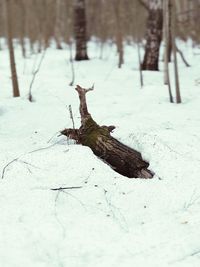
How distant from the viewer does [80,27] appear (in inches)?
347

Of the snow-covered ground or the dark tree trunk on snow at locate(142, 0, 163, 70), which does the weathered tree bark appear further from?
the dark tree trunk on snow at locate(142, 0, 163, 70)

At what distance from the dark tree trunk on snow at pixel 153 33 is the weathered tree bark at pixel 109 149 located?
420 cm

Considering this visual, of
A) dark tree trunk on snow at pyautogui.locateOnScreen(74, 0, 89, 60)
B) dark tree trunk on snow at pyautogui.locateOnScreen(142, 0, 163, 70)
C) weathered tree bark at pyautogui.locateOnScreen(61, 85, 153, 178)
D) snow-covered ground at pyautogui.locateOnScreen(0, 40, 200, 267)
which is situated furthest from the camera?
dark tree trunk on snow at pyautogui.locateOnScreen(74, 0, 89, 60)

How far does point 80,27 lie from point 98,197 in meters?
6.49

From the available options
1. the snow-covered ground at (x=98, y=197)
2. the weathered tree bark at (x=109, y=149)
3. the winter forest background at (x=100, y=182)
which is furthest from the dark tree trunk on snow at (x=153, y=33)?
the weathered tree bark at (x=109, y=149)

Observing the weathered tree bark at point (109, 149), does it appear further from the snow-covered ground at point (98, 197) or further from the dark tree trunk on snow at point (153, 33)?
the dark tree trunk on snow at point (153, 33)

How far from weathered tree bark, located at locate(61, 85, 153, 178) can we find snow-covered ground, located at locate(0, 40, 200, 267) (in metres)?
0.10

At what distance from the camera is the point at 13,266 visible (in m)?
2.29

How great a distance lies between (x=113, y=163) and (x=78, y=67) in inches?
193

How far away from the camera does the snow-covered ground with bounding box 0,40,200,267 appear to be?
243cm

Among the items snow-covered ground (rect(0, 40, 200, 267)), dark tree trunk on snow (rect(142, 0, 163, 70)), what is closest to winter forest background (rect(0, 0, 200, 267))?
snow-covered ground (rect(0, 40, 200, 267))

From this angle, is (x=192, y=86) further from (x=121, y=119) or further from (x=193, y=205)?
(x=193, y=205)

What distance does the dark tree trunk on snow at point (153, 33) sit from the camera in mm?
7285

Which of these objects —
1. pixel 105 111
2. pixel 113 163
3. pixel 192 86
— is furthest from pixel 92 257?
pixel 192 86
